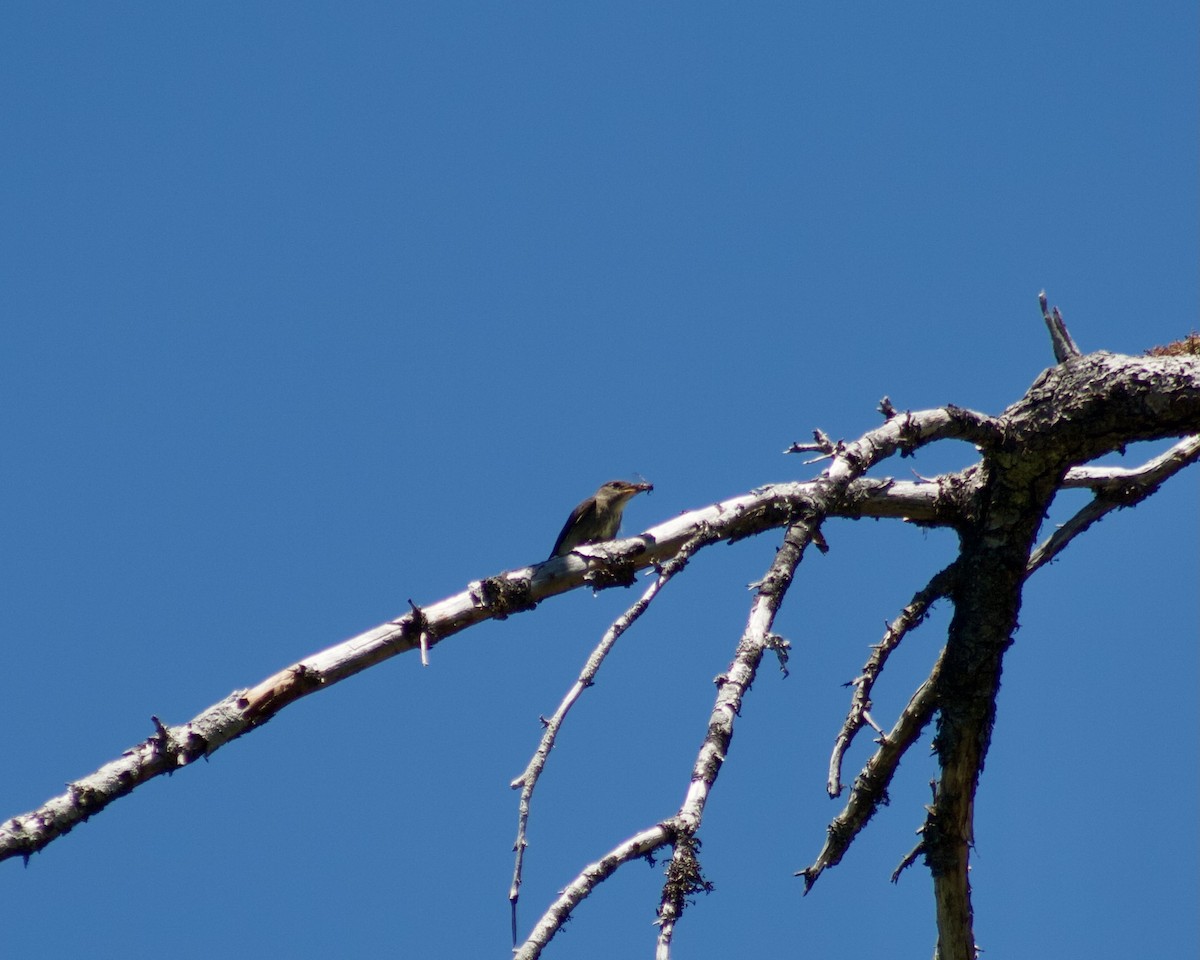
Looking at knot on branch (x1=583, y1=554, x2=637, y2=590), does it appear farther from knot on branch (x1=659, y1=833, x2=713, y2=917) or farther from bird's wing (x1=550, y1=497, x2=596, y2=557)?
bird's wing (x1=550, y1=497, x2=596, y2=557)

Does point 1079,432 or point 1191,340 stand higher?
point 1191,340

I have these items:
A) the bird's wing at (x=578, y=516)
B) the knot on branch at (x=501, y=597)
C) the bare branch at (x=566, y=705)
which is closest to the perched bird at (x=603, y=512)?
the bird's wing at (x=578, y=516)

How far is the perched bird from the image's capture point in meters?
8.84

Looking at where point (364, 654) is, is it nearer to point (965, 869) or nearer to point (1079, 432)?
point (965, 869)

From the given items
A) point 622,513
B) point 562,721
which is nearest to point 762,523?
point 562,721

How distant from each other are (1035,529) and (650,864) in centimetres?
250

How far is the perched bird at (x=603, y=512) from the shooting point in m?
8.84

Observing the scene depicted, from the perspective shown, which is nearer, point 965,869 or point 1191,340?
point 965,869

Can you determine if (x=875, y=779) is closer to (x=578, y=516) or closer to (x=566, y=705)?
(x=566, y=705)

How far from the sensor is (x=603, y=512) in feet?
29.1

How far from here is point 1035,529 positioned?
197 inches

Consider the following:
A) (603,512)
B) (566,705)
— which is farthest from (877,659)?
(603,512)

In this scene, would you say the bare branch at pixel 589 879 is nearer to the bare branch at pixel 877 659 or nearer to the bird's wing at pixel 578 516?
the bare branch at pixel 877 659

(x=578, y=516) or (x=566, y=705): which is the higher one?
(x=578, y=516)
